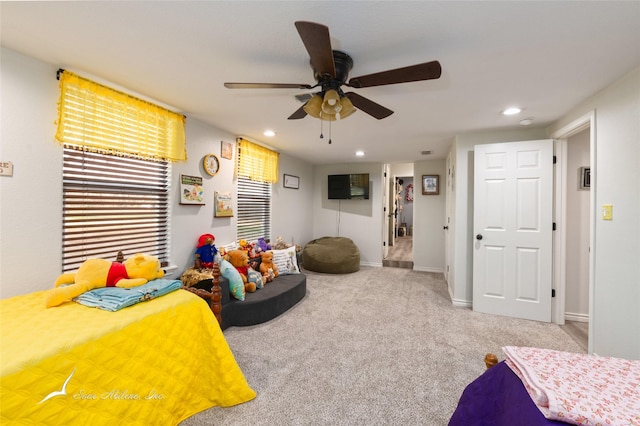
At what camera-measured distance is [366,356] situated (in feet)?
7.43

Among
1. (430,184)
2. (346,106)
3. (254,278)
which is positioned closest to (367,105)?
(346,106)

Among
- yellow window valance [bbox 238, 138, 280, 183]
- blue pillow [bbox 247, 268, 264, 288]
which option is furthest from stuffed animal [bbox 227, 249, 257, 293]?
yellow window valance [bbox 238, 138, 280, 183]

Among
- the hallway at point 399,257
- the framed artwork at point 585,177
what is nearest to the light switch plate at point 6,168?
the framed artwork at point 585,177

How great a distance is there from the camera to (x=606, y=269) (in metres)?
2.05

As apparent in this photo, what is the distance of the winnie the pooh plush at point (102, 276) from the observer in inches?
63.2

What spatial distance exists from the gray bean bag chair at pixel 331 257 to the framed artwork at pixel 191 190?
258 centimetres

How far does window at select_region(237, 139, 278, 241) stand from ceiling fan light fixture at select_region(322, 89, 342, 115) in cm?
223

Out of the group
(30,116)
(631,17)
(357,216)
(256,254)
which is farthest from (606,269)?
(30,116)

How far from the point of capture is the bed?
2.47 ft

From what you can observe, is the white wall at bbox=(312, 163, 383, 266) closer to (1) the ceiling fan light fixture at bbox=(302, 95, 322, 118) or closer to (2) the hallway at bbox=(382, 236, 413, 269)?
(2) the hallway at bbox=(382, 236, 413, 269)

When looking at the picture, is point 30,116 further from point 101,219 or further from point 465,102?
point 465,102

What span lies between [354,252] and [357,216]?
3.13ft

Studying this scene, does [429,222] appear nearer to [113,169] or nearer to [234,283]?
[234,283]

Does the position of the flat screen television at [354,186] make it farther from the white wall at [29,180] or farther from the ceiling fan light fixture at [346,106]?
the white wall at [29,180]
